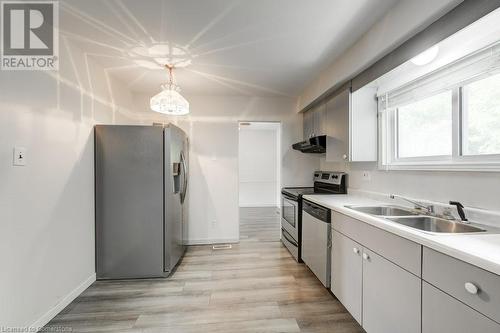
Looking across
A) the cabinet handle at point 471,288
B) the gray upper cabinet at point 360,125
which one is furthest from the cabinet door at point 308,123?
the cabinet handle at point 471,288

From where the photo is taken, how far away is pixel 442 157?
1677mm

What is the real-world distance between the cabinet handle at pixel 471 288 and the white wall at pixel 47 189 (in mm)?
2566

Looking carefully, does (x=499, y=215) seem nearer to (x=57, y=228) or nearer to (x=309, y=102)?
(x=309, y=102)

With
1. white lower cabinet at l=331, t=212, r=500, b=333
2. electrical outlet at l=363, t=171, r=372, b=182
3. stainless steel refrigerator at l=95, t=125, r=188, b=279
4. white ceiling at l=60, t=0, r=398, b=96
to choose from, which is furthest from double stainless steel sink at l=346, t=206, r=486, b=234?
stainless steel refrigerator at l=95, t=125, r=188, b=279

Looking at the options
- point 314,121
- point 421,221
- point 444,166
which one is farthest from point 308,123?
point 421,221

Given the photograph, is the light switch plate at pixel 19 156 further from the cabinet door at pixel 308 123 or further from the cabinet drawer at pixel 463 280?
the cabinet door at pixel 308 123

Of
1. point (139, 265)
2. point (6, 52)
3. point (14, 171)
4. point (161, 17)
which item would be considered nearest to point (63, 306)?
point (139, 265)

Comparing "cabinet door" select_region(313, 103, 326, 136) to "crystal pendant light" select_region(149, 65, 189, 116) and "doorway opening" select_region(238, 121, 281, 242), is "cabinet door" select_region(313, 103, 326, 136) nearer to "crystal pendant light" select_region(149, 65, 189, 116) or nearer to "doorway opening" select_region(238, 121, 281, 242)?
"crystal pendant light" select_region(149, 65, 189, 116)

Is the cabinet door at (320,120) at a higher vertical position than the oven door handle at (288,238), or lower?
higher

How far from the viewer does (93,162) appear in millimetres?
2332

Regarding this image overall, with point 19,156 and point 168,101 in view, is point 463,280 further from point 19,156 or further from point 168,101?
point 19,156

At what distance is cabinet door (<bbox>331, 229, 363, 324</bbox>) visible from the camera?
1.57 m

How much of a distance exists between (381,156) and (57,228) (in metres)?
3.17

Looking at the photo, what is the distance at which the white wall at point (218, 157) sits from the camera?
11.4 ft
